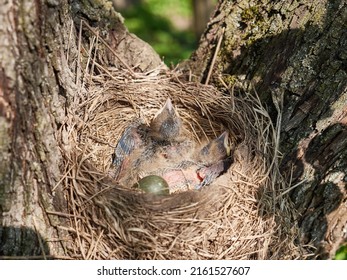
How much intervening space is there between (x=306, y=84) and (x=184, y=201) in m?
0.85

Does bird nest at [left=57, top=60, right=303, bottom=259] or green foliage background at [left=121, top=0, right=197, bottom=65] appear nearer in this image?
bird nest at [left=57, top=60, right=303, bottom=259]

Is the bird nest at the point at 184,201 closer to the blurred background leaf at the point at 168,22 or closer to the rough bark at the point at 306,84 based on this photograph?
the rough bark at the point at 306,84

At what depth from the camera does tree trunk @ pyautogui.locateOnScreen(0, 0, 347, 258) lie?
1945 millimetres

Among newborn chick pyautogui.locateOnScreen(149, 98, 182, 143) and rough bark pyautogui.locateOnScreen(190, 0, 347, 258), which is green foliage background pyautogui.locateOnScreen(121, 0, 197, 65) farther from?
rough bark pyautogui.locateOnScreen(190, 0, 347, 258)

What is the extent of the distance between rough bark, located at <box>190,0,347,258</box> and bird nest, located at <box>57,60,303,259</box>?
107mm

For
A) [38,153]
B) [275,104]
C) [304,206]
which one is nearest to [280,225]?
[304,206]

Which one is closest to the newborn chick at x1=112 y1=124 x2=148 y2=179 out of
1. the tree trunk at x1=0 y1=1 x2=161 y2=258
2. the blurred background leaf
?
the tree trunk at x1=0 y1=1 x2=161 y2=258

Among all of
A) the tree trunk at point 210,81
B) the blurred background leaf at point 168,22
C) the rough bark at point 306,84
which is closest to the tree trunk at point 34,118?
the tree trunk at point 210,81

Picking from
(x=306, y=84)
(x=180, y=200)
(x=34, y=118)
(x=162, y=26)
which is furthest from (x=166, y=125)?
(x=162, y=26)

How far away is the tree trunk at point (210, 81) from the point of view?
6.38 feet

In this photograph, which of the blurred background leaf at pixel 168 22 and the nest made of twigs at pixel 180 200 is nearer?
the nest made of twigs at pixel 180 200

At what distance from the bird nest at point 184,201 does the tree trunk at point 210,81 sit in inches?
3.2

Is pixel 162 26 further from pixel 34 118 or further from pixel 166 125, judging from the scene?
pixel 34 118

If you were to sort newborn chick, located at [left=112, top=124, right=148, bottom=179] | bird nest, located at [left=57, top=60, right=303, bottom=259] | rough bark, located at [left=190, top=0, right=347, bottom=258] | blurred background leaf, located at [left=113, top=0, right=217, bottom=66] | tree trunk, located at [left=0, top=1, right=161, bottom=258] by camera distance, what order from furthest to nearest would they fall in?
blurred background leaf, located at [left=113, top=0, right=217, bottom=66] → newborn chick, located at [left=112, top=124, right=148, bottom=179] → rough bark, located at [left=190, top=0, right=347, bottom=258] → bird nest, located at [left=57, top=60, right=303, bottom=259] → tree trunk, located at [left=0, top=1, right=161, bottom=258]
